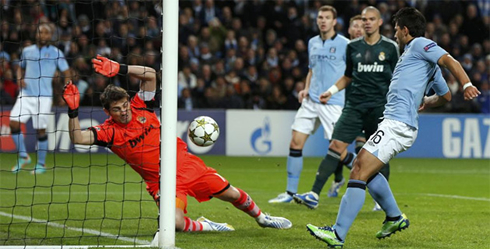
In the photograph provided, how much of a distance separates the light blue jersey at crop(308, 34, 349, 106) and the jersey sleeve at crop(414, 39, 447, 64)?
390cm

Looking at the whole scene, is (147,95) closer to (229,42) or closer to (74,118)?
(74,118)

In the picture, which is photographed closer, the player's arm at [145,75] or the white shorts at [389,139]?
the white shorts at [389,139]

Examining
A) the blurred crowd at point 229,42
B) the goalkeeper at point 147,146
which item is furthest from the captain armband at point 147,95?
the blurred crowd at point 229,42

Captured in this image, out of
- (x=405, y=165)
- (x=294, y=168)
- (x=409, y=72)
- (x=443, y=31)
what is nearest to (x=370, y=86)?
(x=294, y=168)

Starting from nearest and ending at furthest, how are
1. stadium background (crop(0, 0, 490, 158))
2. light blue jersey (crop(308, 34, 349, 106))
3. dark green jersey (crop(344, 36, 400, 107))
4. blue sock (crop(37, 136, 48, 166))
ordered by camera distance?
dark green jersey (crop(344, 36, 400, 107))
light blue jersey (crop(308, 34, 349, 106))
blue sock (crop(37, 136, 48, 166))
stadium background (crop(0, 0, 490, 158))

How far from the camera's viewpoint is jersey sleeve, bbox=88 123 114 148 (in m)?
6.76

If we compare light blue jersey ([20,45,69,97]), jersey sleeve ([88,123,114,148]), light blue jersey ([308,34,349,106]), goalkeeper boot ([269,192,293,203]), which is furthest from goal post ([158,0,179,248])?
light blue jersey ([20,45,69,97])

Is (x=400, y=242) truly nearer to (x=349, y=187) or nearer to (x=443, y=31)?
(x=349, y=187)

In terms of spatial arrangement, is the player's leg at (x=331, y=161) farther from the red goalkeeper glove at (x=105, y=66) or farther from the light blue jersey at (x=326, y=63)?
the red goalkeeper glove at (x=105, y=66)

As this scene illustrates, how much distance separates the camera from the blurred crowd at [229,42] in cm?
1795

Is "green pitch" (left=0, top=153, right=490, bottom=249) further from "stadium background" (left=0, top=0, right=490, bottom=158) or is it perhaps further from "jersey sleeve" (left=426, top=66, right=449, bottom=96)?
"stadium background" (left=0, top=0, right=490, bottom=158)

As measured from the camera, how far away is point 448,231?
7.30m

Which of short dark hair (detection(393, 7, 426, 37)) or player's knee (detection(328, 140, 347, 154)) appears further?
player's knee (detection(328, 140, 347, 154))

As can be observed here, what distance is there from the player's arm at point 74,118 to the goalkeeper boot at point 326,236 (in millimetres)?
2011
